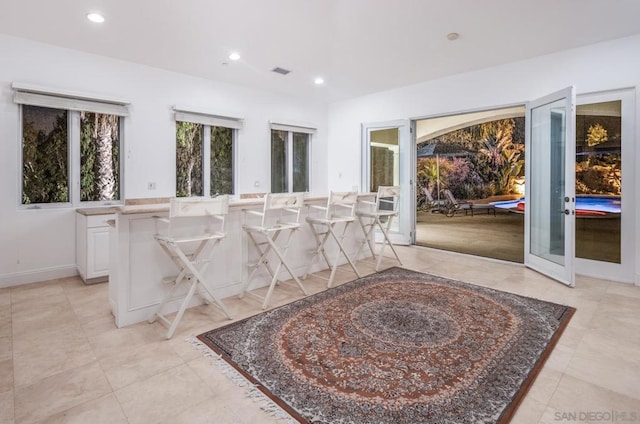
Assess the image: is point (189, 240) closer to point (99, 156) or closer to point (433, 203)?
point (99, 156)

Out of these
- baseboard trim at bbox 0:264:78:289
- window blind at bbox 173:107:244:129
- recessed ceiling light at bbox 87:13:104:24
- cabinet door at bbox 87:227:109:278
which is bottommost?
baseboard trim at bbox 0:264:78:289

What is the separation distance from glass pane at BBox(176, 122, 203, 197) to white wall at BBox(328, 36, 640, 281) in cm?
275

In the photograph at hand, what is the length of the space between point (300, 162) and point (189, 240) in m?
4.42

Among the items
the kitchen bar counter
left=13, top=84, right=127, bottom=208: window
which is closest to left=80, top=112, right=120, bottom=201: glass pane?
left=13, top=84, right=127, bottom=208: window

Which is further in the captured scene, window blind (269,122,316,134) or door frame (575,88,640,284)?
window blind (269,122,316,134)

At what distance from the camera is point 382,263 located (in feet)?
15.4

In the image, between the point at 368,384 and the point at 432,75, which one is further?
the point at 432,75

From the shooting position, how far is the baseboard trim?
376cm

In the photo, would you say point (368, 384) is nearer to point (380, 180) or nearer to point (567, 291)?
point (567, 291)

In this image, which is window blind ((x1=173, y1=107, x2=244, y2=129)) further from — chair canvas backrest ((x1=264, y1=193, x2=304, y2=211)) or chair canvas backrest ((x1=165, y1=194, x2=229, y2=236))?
chair canvas backrest ((x1=264, y1=193, x2=304, y2=211))

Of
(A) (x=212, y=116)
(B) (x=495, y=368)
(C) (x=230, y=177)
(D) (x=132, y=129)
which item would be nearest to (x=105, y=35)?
(D) (x=132, y=129)

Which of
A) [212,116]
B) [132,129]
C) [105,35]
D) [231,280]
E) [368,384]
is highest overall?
[105,35]

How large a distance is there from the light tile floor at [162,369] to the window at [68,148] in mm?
1348

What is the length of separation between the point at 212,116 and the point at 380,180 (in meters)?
3.12
